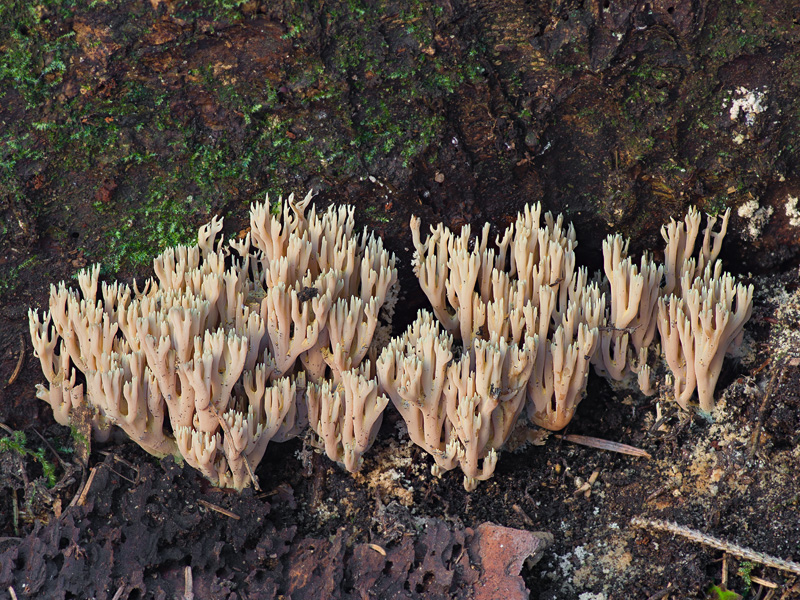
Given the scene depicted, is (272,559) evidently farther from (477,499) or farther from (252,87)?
(252,87)

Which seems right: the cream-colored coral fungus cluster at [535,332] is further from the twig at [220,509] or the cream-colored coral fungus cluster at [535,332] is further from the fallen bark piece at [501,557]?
the twig at [220,509]

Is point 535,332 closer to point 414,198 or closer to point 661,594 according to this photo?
point 414,198

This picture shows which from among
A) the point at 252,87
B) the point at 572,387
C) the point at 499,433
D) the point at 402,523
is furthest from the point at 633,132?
the point at 402,523

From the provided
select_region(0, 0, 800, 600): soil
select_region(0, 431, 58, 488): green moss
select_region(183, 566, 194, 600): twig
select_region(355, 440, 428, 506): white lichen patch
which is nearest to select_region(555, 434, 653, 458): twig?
select_region(0, 0, 800, 600): soil

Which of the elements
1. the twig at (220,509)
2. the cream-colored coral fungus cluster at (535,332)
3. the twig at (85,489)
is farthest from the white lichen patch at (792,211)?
the twig at (85,489)

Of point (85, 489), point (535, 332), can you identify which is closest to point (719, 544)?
point (535, 332)

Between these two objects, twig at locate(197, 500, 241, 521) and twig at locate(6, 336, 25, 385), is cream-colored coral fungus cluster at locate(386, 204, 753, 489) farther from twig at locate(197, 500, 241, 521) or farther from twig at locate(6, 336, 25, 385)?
twig at locate(6, 336, 25, 385)
